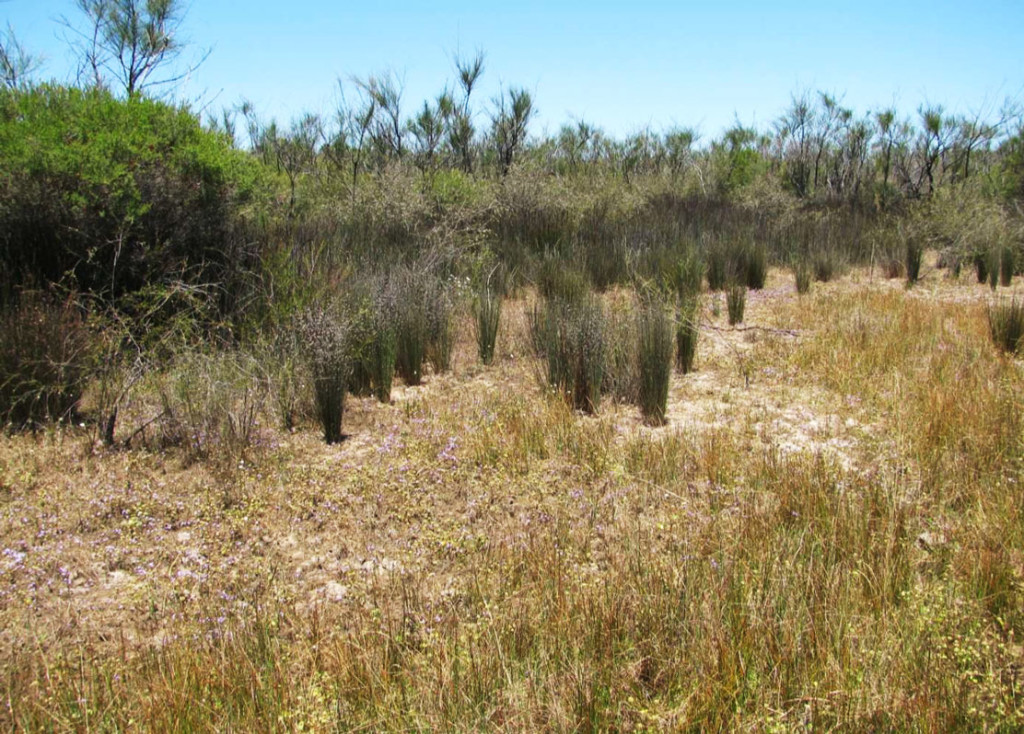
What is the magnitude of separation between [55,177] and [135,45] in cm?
944

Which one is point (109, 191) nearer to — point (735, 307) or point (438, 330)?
point (438, 330)

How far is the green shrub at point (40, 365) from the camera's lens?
4.58 meters

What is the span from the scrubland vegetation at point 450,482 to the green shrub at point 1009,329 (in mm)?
16

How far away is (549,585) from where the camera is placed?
280 cm

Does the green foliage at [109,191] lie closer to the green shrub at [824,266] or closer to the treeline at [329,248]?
the treeline at [329,248]

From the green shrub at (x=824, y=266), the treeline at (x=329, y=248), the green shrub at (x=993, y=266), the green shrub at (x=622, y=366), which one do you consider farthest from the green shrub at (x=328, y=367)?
the green shrub at (x=993, y=266)

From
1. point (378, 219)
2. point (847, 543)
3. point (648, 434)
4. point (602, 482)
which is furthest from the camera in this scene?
point (378, 219)

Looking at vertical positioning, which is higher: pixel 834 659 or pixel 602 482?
pixel 602 482

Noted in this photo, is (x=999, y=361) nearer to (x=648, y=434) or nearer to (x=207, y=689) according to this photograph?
(x=648, y=434)

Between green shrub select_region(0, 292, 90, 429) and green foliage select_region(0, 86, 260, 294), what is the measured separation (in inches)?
23.1

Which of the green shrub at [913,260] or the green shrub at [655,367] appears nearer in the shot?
the green shrub at [655,367]

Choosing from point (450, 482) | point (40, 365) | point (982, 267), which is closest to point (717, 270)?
point (982, 267)

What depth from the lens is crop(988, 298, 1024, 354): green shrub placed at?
6.38 metres

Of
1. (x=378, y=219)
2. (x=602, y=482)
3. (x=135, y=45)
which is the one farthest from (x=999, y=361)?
(x=135, y=45)
